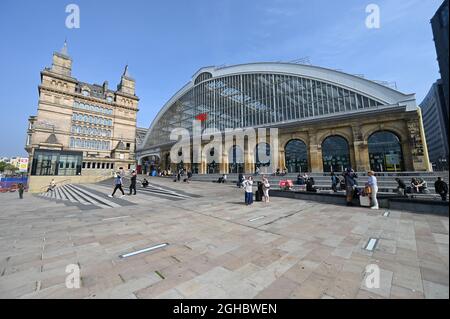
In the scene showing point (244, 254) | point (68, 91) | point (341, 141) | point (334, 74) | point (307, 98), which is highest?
point (68, 91)

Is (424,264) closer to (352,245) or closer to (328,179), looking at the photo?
(352,245)

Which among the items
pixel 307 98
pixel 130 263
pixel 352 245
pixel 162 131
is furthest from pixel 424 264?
pixel 162 131

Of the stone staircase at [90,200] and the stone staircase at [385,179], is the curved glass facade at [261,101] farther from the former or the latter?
the stone staircase at [90,200]

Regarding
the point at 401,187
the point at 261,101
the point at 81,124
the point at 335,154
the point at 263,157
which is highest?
the point at 81,124

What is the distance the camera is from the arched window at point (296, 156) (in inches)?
1038

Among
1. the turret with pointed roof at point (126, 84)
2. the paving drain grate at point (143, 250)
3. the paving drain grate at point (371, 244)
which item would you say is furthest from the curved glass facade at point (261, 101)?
the turret with pointed roof at point (126, 84)

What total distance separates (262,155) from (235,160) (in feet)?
16.8

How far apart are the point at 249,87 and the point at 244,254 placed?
108 feet

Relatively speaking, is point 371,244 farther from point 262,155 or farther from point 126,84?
point 126,84

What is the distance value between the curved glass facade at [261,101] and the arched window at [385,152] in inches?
159

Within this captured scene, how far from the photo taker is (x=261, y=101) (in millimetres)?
31344

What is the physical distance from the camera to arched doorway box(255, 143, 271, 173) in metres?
29.0

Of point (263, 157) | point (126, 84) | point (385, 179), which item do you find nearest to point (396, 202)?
point (385, 179)
